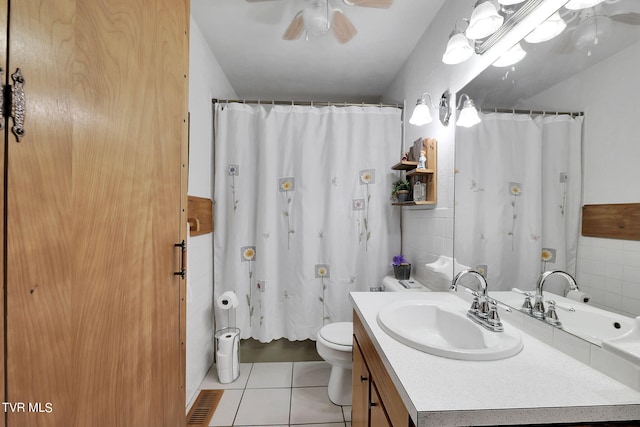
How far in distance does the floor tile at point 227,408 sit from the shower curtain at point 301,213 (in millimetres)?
417

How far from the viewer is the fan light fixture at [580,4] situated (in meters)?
0.79

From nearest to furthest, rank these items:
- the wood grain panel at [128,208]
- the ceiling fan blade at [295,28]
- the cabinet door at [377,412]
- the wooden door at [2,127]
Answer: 1. the wooden door at [2,127]
2. the wood grain panel at [128,208]
3. the cabinet door at [377,412]
4. the ceiling fan blade at [295,28]

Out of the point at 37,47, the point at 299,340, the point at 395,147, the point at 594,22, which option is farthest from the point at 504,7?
the point at 299,340

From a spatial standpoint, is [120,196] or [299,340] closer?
[120,196]

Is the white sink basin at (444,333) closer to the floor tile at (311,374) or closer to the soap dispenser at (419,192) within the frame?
the soap dispenser at (419,192)

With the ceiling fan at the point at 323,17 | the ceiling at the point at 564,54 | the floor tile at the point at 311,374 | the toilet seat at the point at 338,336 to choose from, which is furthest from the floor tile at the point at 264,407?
the ceiling fan at the point at 323,17

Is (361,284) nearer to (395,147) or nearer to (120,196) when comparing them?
(395,147)

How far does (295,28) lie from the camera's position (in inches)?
63.2

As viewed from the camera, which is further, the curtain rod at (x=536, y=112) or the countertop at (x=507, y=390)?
the curtain rod at (x=536, y=112)

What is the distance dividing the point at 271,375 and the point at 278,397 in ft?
0.83

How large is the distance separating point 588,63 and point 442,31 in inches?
39.2

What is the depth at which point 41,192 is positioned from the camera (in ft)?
1.61

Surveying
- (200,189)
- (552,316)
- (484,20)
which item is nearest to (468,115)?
(484,20)

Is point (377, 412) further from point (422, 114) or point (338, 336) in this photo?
point (422, 114)
